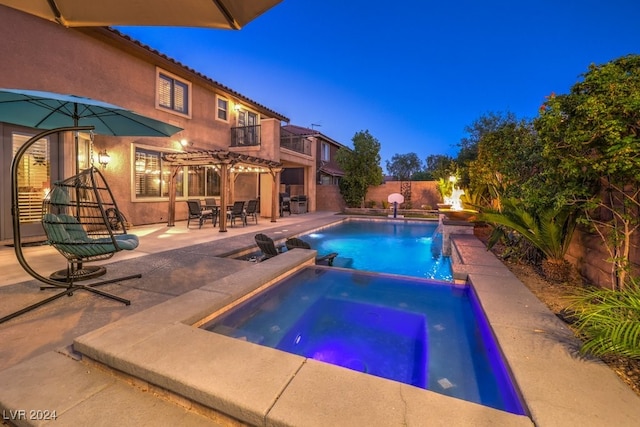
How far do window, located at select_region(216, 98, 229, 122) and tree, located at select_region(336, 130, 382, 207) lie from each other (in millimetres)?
7846

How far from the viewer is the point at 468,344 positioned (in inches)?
132

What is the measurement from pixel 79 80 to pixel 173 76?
3693mm

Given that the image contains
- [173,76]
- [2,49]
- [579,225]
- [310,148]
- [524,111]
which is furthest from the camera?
[524,111]

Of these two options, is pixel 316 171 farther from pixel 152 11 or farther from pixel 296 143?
pixel 152 11

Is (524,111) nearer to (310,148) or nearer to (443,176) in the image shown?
(443,176)

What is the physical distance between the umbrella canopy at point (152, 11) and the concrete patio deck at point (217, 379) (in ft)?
9.54

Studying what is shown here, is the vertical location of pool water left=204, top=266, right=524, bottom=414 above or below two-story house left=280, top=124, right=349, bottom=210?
below

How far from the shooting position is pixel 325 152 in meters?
26.0

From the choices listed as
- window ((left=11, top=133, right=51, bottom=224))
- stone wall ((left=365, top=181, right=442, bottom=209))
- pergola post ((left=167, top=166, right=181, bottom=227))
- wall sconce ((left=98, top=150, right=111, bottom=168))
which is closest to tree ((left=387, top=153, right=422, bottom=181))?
stone wall ((left=365, top=181, right=442, bottom=209))

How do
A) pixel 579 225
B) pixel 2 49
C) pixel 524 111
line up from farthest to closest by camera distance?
pixel 524 111 → pixel 2 49 → pixel 579 225

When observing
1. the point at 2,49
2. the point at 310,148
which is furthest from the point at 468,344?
the point at 310,148

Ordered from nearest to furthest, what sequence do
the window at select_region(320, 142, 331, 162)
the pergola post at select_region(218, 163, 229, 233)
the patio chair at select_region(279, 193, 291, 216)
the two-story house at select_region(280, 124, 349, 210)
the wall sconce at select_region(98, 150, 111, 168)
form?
1. the wall sconce at select_region(98, 150, 111, 168)
2. the pergola post at select_region(218, 163, 229, 233)
3. the patio chair at select_region(279, 193, 291, 216)
4. the two-story house at select_region(280, 124, 349, 210)
5. the window at select_region(320, 142, 331, 162)

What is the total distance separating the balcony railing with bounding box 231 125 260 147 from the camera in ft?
48.3

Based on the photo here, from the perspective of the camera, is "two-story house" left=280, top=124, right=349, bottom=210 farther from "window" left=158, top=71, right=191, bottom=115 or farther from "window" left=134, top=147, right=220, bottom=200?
"window" left=158, top=71, right=191, bottom=115
